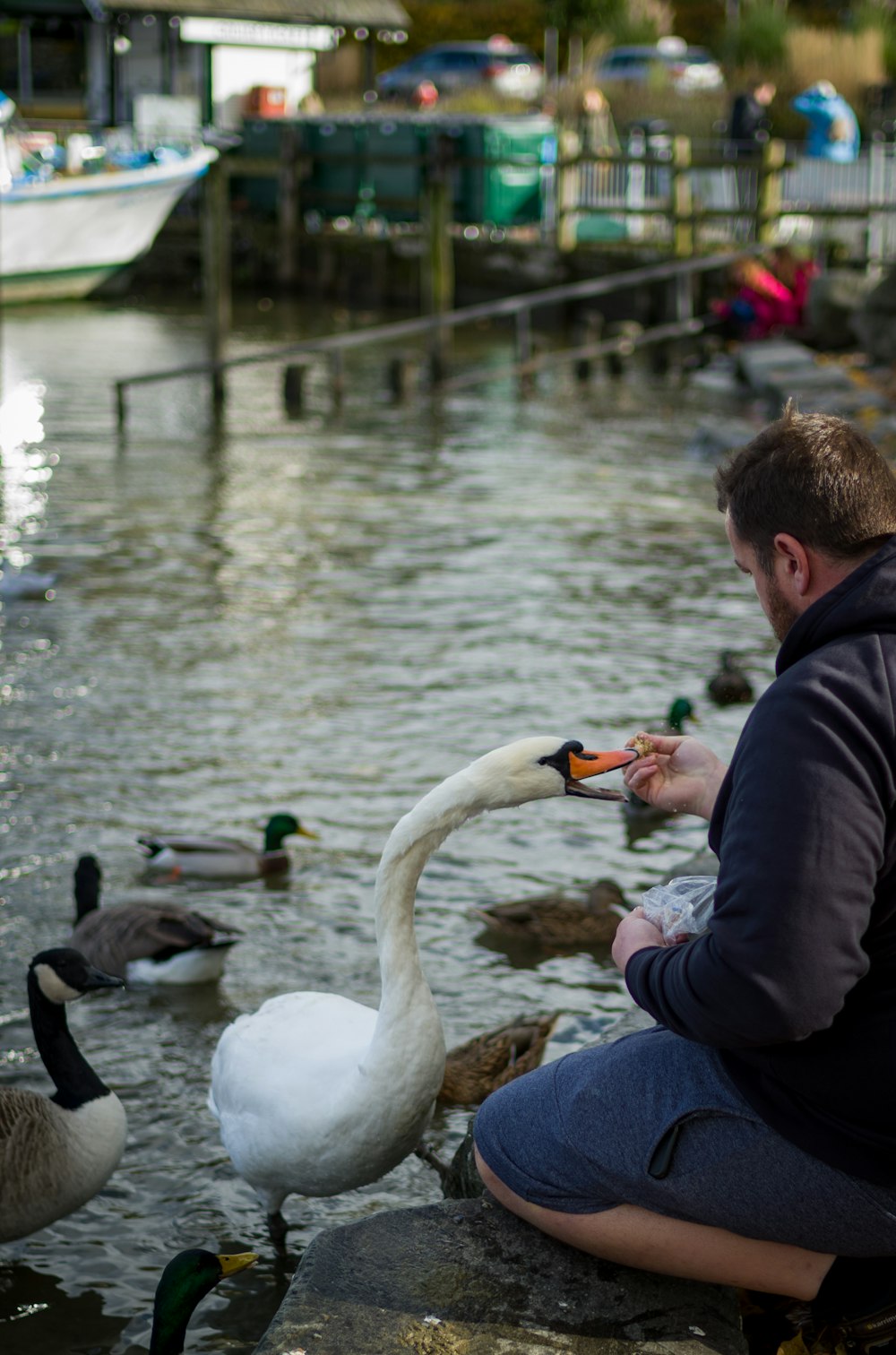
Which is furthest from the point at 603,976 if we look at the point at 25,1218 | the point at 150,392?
the point at 150,392

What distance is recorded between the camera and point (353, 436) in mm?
15727

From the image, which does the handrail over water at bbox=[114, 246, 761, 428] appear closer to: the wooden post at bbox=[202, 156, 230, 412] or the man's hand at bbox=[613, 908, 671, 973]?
the wooden post at bbox=[202, 156, 230, 412]

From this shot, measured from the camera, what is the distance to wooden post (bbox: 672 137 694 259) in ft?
74.9

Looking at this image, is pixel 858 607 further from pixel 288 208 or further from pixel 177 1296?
pixel 288 208

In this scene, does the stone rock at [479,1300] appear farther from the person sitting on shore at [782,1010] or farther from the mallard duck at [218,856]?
the mallard duck at [218,856]

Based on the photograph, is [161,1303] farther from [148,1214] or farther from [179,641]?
[179,641]

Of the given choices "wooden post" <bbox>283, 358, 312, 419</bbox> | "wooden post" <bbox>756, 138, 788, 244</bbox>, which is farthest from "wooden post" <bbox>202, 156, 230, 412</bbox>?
"wooden post" <bbox>756, 138, 788, 244</bbox>

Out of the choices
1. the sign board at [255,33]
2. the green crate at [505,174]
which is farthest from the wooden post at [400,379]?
the sign board at [255,33]

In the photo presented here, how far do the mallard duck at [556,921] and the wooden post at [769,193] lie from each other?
18270mm

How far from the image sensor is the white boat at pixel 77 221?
27859 millimetres

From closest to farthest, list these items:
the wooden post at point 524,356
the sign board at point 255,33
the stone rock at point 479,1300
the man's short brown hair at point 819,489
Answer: the man's short brown hair at point 819,489, the stone rock at point 479,1300, the wooden post at point 524,356, the sign board at point 255,33

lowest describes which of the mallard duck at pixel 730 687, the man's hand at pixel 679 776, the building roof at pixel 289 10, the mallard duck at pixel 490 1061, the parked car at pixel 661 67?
the mallard duck at pixel 490 1061

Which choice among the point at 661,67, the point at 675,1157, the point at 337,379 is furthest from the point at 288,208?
the point at 675,1157

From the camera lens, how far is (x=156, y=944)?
524 cm
